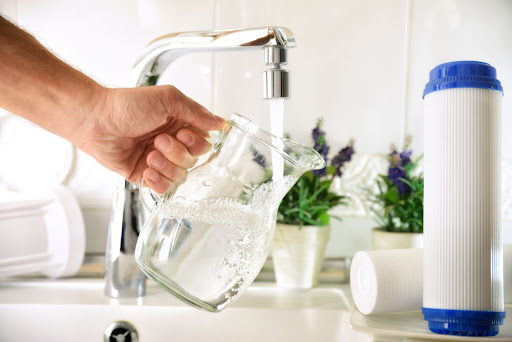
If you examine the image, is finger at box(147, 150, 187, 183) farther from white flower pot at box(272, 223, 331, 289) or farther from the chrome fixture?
white flower pot at box(272, 223, 331, 289)

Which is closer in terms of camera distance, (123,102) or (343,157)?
(123,102)

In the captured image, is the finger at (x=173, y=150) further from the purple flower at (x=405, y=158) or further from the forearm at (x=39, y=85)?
the purple flower at (x=405, y=158)

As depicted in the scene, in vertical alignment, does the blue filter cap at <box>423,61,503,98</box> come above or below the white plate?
above

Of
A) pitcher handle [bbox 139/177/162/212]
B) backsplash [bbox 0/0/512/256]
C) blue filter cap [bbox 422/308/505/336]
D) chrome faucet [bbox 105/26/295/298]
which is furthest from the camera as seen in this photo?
backsplash [bbox 0/0/512/256]

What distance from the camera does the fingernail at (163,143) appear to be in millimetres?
623

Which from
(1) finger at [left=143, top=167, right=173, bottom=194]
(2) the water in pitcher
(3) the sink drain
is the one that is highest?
(1) finger at [left=143, top=167, right=173, bottom=194]

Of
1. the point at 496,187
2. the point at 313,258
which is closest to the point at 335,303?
the point at 313,258

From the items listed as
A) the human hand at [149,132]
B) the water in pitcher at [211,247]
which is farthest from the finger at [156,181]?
the water in pitcher at [211,247]

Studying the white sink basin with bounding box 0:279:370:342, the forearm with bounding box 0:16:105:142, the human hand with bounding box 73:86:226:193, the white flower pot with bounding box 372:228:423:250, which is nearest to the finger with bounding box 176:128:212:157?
the human hand with bounding box 73:86:226:193

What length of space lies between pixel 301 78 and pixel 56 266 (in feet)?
1.80

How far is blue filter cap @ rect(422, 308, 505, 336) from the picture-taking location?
17.0 inches

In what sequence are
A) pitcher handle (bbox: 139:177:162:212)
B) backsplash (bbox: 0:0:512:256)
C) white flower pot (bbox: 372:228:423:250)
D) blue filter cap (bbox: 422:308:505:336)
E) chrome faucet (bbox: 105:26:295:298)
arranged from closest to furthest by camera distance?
1. blue filter cap (bbox: 422:308:505:336)
2. pitcher handle (bbox: 139:177:162:212)
3. chrome faucet (bbox: 105:26:295:298)
4. white flower pot (bbox: 372:228:423:250)
5. backsplash (bbox: 0:0:512:256)

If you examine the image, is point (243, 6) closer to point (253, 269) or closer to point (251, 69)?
point (251, 69)

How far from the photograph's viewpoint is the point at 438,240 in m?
0.46
